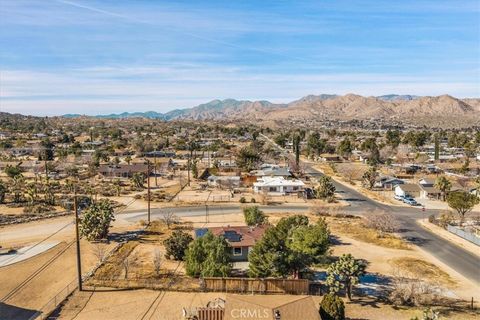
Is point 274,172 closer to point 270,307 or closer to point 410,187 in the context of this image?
point 410,187

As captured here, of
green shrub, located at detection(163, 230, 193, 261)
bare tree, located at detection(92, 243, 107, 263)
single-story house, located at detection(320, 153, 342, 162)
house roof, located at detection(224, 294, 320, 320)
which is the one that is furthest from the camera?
single-story house, located at detection(320, 153, 342, 162)

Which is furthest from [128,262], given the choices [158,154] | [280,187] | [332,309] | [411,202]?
[158,154]

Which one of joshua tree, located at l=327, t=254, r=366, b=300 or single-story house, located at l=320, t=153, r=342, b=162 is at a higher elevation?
single-story house, located at l=320, t=153, r=342, b=162

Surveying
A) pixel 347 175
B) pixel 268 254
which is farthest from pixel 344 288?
pixel 347 175

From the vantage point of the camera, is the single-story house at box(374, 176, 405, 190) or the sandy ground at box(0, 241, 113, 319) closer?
the sandy ground at box(0, 241, 113, 319)

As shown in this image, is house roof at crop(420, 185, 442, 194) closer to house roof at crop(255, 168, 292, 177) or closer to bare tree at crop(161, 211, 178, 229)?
house roof at crop(255, 168, 292, 177)

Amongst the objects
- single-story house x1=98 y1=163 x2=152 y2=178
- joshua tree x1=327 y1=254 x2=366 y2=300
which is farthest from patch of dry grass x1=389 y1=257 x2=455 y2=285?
single-story house x1=98 y1=163 x2=152 y2=178

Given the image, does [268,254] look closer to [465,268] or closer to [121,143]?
[465,268]
